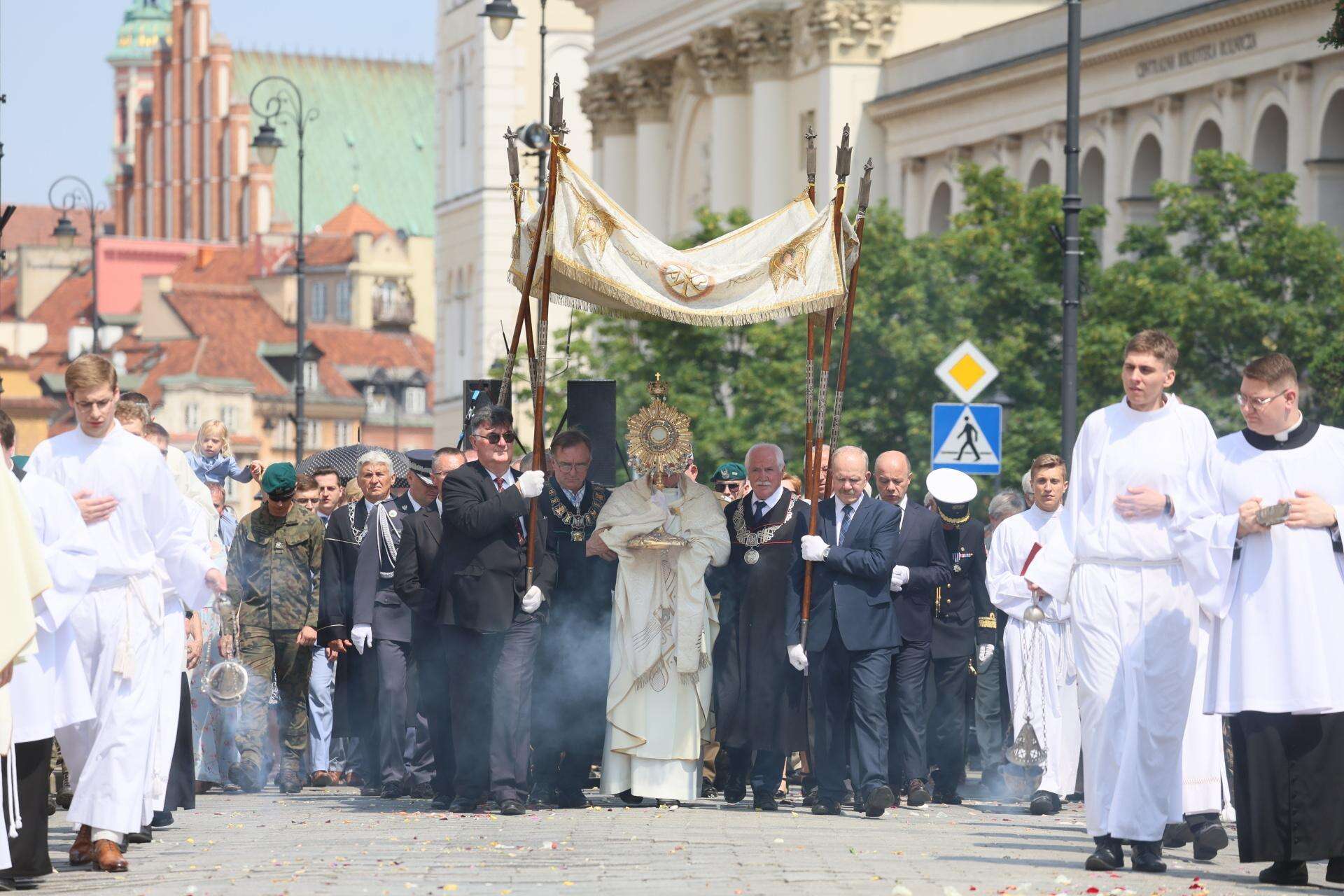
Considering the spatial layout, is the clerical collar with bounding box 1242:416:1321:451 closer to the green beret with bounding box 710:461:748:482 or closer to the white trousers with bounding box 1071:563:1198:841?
the white trousers with bounding box 1071:563:1198:841

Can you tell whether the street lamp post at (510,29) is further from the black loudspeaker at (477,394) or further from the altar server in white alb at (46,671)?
the altar server in white alb at (46,671)

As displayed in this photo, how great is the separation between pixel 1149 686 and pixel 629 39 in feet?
186

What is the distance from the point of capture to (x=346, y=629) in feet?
57.9

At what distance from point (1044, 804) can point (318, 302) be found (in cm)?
12799

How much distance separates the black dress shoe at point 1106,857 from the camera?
1263 centimetres

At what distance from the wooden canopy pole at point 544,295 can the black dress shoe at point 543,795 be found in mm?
1242

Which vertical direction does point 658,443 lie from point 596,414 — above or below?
below

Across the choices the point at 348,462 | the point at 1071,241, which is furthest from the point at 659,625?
the point at 1071,241

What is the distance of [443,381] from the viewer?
9694cm

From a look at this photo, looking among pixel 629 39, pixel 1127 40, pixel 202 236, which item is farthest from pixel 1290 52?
pixel 202 236

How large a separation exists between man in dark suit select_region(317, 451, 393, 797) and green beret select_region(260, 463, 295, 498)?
14.7 inches

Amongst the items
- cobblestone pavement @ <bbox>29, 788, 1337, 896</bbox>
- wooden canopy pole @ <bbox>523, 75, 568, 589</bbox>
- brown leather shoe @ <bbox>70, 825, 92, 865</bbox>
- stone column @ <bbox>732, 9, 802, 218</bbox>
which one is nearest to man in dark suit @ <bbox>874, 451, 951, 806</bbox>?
cobblestone pavement @ <bbox>29, 788, 1337, 896</bbox>

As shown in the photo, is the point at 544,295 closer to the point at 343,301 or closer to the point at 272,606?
the point at 272,606

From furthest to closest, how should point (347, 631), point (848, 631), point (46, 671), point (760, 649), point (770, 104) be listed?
point (770, 104) < point (347, 631) < point (760, 649) < point (848, 631) < point (46, 671)
